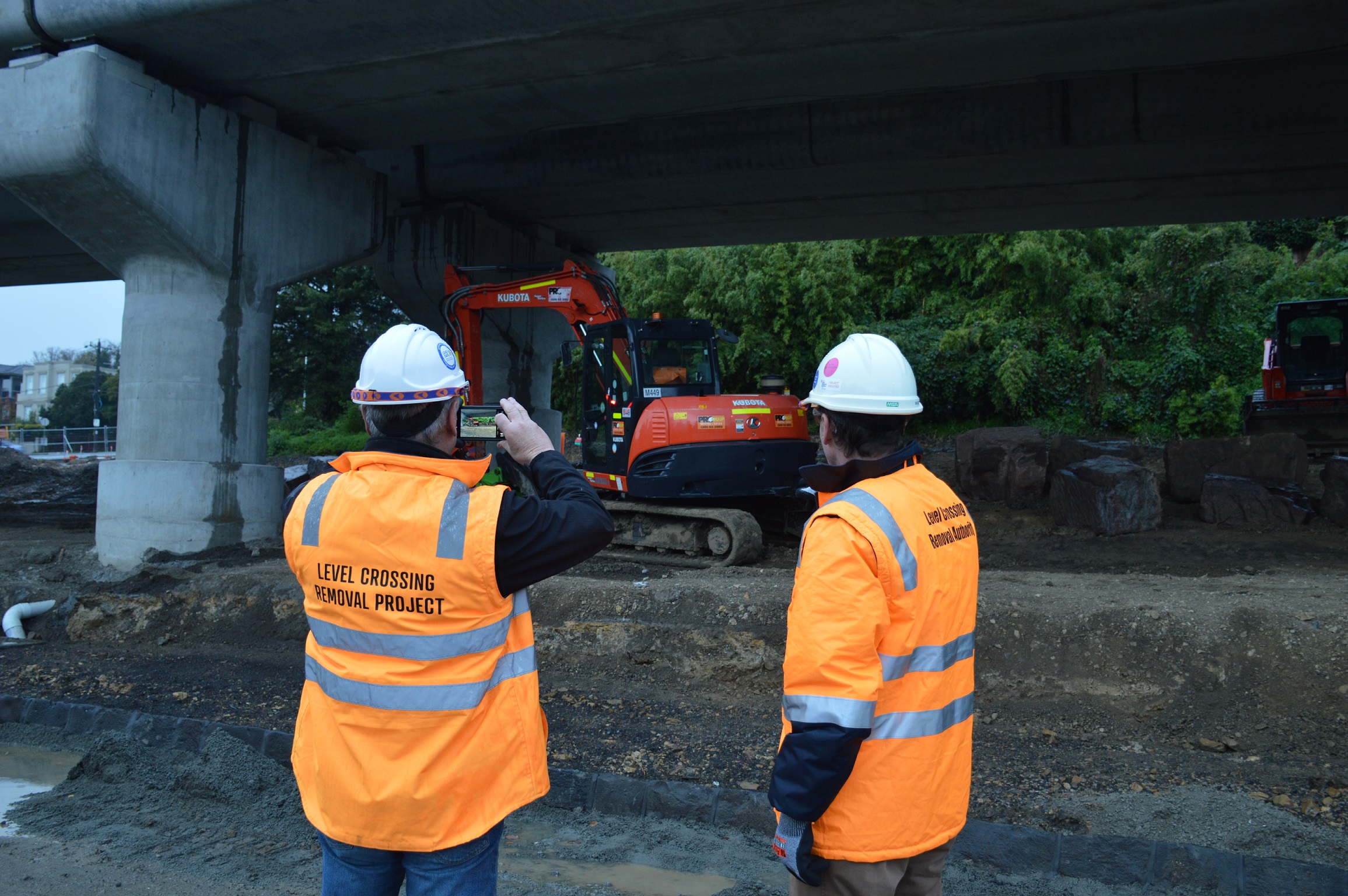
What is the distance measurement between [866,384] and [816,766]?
1.00m

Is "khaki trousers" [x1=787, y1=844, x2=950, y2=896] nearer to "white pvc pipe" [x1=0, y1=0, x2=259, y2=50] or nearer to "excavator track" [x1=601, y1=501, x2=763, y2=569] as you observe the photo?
"excavator track" [x1=601, y1=501, x2=763, y2=569]

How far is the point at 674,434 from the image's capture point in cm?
1099

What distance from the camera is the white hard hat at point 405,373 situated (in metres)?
2.45

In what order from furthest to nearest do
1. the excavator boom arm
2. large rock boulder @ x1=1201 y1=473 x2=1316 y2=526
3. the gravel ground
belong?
the excavator boom arm
large rock boulder @ x1=1201 y1=473 x2=1316 y2=526
the gravel ground

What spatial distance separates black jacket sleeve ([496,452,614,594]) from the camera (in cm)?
231

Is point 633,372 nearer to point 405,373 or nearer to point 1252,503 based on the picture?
point 1252,503

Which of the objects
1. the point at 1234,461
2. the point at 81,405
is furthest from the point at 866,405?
the point at 81,405

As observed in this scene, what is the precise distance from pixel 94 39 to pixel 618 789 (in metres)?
9.30

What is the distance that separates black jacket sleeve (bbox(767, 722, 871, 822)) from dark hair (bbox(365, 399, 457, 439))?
1.23 m

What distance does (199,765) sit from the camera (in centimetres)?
542

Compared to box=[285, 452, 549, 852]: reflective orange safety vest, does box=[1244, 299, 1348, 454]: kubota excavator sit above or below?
above

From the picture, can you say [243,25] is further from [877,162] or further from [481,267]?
[877,162]

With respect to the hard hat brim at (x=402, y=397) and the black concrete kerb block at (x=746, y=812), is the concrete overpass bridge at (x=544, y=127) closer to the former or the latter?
the black concrete kerb block at (x=746, y=812)

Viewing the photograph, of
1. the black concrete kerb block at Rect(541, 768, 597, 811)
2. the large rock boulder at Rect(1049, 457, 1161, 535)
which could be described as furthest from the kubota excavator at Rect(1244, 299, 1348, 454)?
the black concrete kerb block at Rect(541, 768, 597, 811)
